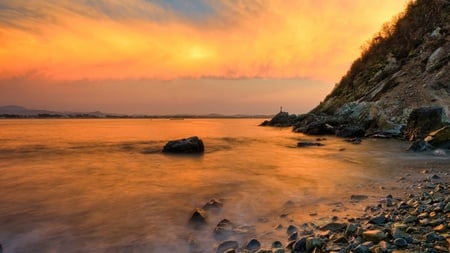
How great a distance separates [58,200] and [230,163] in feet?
26.4

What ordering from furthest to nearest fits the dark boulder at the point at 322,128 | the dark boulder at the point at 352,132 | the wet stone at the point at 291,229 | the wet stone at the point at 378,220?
the dark boulder at the point at 322,128
the dark boulder at the point at 352,132
the wet stone at the point at 291,229
the wet stone at the point at 378,220

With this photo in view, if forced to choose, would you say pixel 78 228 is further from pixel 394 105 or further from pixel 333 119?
pixel 333 119

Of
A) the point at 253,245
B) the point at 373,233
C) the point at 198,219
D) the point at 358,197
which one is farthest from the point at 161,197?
the point at 373,233

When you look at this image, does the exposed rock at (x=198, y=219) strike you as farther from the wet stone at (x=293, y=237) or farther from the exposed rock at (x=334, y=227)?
the exposed rock at (x=334, y=227)

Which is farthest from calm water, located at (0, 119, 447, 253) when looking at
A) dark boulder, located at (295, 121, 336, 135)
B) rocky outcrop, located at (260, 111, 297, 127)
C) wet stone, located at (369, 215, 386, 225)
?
rocky outcrop, located at (260, 111, 297, 127)

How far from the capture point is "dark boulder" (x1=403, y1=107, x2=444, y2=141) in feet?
60.3

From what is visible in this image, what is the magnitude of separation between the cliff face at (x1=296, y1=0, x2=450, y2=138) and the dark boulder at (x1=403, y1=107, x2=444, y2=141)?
1.00 meters

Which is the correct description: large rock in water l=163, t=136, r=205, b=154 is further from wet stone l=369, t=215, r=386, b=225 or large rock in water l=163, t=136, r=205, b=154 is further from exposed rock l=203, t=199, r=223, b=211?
wet stone l=369, t=215, r=386, b=225

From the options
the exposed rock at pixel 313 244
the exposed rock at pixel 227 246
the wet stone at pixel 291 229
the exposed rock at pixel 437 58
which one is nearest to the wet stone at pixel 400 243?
the exposed rock at pixel 313 244

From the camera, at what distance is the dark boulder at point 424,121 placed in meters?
18.4

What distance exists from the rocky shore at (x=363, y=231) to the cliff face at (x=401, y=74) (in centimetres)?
1679

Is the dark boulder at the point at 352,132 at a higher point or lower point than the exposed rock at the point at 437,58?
lower

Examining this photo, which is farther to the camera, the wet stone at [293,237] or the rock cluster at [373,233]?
the wet stone at [293,237]

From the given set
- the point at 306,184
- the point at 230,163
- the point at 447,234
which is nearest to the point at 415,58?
the point at 230,163
